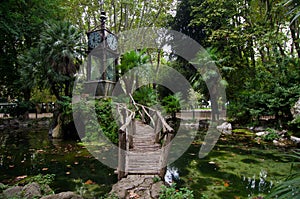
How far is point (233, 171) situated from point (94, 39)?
8.37 meters

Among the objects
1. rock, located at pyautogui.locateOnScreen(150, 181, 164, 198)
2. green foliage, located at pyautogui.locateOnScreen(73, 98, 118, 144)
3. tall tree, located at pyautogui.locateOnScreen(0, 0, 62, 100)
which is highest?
tall tree, located at pyautogui.locateOnScreen(0, 0, 62, 100)

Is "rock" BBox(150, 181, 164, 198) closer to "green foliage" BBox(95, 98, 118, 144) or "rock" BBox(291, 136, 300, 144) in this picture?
"green foliage" BBox(95, 98, 118, 144)

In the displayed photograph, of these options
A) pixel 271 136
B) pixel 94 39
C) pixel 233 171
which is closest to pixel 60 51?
pixel 94 39

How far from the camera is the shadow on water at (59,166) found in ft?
15.4

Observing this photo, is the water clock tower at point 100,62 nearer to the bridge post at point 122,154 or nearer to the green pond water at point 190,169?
the green pond water at point 190,169

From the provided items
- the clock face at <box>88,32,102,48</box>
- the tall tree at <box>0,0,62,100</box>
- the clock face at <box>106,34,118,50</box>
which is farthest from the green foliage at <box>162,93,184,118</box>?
the tall tree at <box>0,0,62,100</box>

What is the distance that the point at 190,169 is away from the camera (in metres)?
5.75

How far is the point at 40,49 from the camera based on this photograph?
40.6 ft

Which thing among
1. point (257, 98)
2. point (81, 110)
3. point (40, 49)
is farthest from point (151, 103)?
point (40, 49)

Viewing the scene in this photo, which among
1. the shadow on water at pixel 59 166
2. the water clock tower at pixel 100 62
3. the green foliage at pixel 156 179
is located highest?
the water clock tower at pixel 100 62

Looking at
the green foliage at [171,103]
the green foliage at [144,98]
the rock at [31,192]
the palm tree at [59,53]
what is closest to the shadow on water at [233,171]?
the rock at [31,192]

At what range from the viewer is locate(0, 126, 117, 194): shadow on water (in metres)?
4.69

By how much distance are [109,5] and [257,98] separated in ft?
41.4

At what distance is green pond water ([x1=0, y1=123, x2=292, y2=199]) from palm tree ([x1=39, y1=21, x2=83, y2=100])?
4.80 meters
